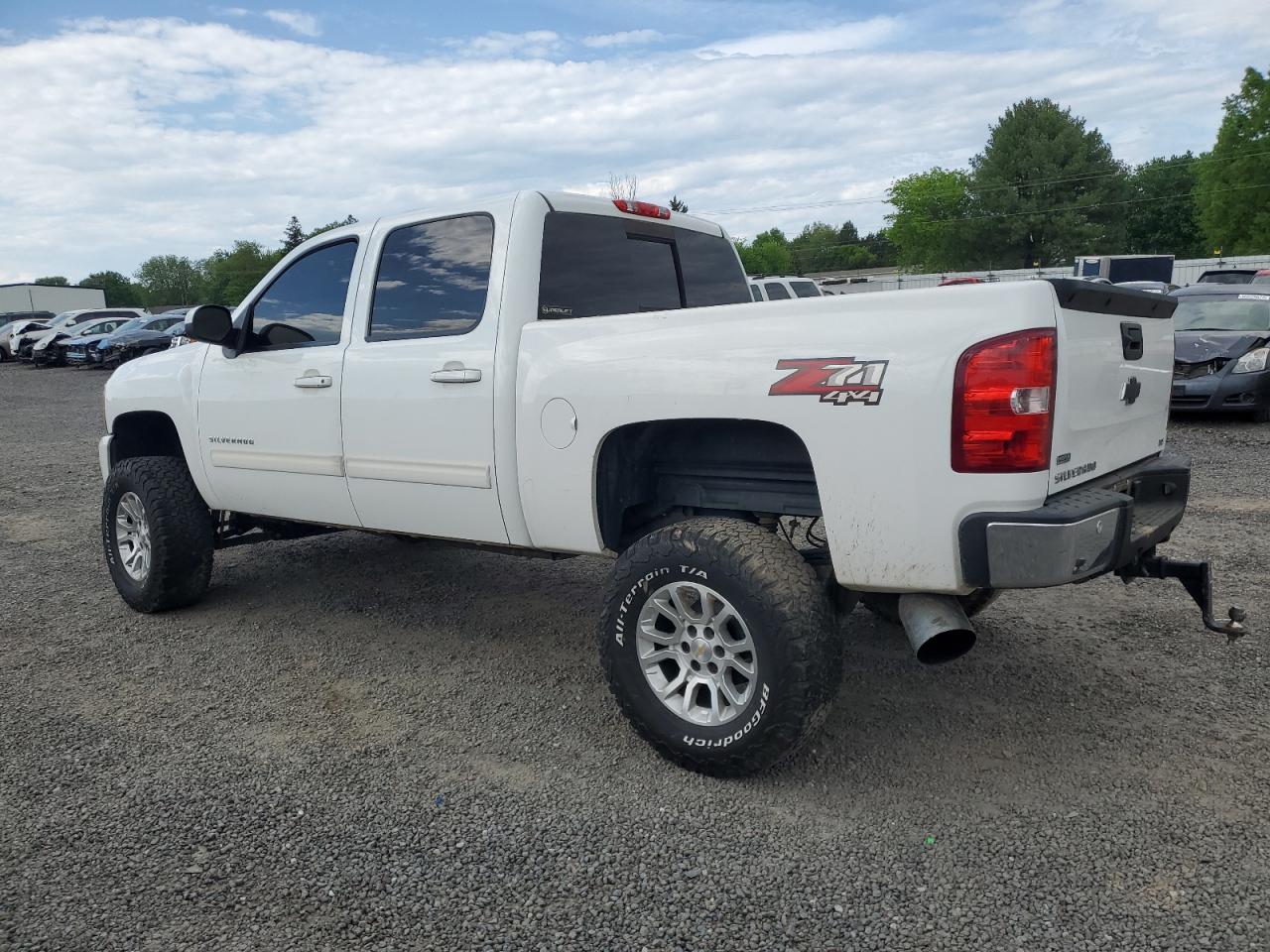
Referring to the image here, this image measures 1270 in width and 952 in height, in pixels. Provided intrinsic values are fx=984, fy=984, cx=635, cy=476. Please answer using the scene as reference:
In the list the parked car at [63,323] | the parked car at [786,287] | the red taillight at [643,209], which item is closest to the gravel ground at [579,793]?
the red taillight at [643,209]

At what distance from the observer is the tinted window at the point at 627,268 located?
4082 mm

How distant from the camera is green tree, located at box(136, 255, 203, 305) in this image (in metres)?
122

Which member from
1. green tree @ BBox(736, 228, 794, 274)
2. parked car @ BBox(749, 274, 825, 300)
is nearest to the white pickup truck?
parked car @ BBox(749, 274, 825, 300)

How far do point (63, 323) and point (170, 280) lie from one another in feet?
334

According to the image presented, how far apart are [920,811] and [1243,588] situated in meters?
3.06

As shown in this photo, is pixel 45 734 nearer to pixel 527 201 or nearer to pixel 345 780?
pixel 345 780

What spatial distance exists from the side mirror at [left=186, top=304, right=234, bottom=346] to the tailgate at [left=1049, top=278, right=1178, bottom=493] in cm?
381

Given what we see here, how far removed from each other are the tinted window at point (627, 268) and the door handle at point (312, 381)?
1181mm

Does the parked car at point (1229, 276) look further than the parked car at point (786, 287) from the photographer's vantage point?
Yes

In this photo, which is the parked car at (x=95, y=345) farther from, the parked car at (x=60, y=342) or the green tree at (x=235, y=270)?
the green tree at (x=235, y=270)

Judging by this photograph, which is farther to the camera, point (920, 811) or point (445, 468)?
point (445, 468)

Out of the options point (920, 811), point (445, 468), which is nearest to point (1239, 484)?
point (920, 811)

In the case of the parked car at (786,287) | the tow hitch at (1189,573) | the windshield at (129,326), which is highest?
the windshield at (129,326)

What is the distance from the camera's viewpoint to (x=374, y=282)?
4496 millimetres
